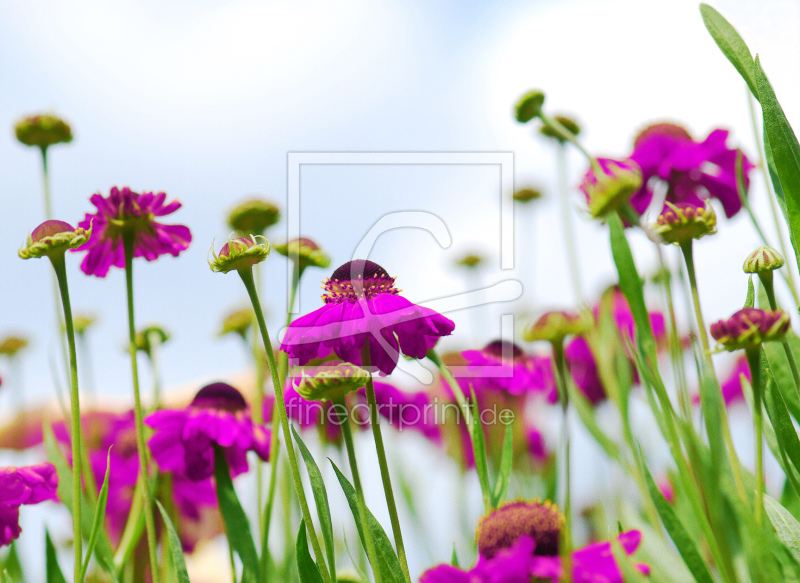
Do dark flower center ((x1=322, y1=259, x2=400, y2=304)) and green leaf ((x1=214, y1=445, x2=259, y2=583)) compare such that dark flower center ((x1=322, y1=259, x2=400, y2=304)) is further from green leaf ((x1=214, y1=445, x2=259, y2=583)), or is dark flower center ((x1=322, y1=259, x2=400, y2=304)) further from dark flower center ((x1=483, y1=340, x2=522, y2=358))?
dark flower center ((x1=483, y1=340, x2=522, y2=358))

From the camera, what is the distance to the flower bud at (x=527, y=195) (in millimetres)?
1354

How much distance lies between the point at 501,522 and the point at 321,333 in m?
0.18

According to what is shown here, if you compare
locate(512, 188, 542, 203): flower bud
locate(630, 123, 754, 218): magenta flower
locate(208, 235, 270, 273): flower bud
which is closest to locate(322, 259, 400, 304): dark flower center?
locate(208, 235, 270, 273): flower bud

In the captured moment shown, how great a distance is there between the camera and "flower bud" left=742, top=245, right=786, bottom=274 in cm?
45

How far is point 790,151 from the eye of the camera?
0.49 metres

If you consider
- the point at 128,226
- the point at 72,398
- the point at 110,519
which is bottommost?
the point at 110,519

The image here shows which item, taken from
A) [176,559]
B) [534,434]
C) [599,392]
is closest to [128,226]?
[176,559]

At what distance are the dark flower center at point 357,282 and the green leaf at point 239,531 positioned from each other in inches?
7.8

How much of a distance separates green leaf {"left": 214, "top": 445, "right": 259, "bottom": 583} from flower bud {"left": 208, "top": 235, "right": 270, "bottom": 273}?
0.81 ft

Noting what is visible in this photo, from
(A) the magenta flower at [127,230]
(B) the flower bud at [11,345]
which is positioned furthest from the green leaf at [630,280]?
(B) the flower bud at [11,345]

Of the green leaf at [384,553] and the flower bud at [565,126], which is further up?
the flower bud at [565,126]

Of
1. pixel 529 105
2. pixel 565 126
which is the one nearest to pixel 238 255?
pixel 529 105

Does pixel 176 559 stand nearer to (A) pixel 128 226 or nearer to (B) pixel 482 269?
(A) pixel 128 226

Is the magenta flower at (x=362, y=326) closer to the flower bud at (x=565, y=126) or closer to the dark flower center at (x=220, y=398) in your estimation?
the dark flower center at (x=220, y=398)
